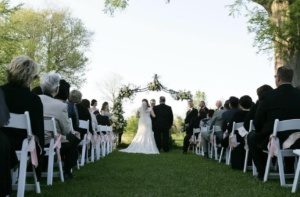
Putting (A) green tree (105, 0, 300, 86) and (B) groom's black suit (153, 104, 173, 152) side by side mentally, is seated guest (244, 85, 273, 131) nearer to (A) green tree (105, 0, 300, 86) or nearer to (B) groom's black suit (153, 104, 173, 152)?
(A) green tree (105, 0, 300, 86)

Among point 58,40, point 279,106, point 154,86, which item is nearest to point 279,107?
point 279,106

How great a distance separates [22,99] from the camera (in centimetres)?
671

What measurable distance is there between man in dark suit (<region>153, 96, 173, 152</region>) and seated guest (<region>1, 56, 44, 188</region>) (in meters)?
17.8

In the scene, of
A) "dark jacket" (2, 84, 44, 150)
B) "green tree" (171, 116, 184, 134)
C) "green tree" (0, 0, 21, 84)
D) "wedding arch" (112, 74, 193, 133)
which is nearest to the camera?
"dark jacket" (2, 84, 44, 150)

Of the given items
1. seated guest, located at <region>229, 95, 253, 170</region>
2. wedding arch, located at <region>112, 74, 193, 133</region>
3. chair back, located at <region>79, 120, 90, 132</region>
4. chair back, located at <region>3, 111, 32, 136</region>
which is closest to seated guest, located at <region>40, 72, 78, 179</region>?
chair back, located at <region>3, 111, 32, 136</region>

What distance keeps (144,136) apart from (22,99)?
18.1 metres

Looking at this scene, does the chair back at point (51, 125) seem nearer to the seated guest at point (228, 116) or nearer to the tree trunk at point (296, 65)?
the seated guest at point (228, 116)

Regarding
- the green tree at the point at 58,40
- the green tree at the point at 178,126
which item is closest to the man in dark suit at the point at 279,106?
the green tree at the point at 178,126

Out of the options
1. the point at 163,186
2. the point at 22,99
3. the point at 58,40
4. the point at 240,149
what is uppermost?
the point at 58,40

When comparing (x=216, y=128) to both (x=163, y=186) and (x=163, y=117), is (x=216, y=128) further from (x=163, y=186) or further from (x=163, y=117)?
(x=163, y=117)

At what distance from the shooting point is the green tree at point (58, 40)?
51.5 meters

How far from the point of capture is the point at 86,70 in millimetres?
54312

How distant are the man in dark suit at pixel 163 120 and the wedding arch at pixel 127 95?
12.1ft

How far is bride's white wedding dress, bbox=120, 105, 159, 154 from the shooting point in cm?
2409
